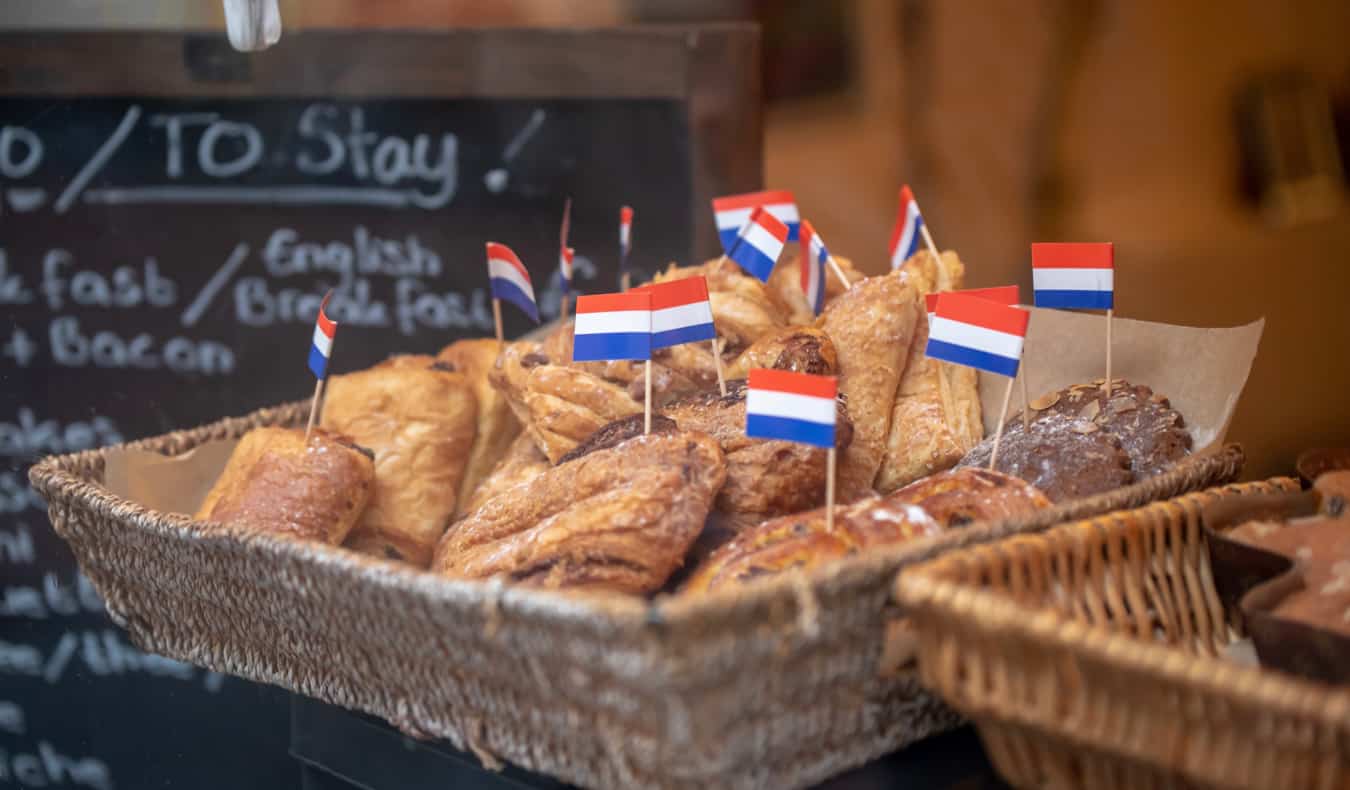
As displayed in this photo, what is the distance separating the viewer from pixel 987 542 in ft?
5.04

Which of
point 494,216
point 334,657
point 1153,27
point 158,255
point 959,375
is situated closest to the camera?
point 334,657

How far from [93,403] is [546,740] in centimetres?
207

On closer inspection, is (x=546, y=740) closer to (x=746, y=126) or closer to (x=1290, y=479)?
(x=1290, y=479)

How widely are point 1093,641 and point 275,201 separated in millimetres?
2609

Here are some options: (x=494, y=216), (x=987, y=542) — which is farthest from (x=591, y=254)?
(x=987, y=542)

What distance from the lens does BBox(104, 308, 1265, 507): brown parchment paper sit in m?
2.01

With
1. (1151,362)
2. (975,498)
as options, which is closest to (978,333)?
(975,498)

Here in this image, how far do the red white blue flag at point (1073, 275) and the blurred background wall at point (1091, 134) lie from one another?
5.35 feet

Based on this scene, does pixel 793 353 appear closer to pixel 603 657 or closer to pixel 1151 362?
pixel 1151 362

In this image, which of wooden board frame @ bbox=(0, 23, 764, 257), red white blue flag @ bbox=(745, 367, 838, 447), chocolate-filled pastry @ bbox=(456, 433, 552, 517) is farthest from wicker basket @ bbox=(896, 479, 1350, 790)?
wooden board frame @ bbox=(0, 23, 764, 257)

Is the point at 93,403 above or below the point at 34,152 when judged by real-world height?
below

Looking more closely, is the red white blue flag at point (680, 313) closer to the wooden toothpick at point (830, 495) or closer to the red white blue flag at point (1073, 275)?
the wooden toothpick at point (830, 495)

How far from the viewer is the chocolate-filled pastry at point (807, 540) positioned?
156cm

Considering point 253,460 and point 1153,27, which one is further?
point 1153,27
